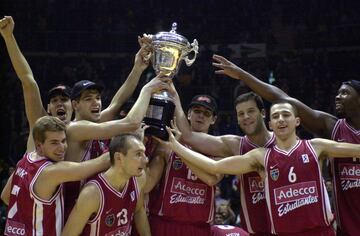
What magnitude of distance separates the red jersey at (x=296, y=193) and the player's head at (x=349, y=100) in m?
0.69

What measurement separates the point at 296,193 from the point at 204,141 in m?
0.88

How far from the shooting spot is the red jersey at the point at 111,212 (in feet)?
12.8

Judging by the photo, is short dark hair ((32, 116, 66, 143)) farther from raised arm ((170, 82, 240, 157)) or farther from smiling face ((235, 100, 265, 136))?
smiling face ((235, 100, 265, 136))

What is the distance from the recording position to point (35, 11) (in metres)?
14.9

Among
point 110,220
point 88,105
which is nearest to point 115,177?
point 110,220

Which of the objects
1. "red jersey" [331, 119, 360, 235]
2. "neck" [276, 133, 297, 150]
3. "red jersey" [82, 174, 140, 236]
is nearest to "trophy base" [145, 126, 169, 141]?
"red jersey" [82, 174, 140, 236]

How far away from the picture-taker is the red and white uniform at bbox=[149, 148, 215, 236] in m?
4.62

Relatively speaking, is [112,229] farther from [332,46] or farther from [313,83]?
[332,46]

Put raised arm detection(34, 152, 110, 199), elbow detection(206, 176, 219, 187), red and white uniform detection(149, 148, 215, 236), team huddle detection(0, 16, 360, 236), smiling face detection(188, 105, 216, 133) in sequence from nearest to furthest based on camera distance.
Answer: raised arm detection(34, 152, 110, 199) → team huddle detection(0, 16, 360, 236) → elbow detection(206, 176, 219, 187) → red and white uniform detection(149, 148, 215, 236) → smiling face detection(188, 105, 216, 133)

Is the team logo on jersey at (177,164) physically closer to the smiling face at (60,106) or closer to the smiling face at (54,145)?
the smiling face at (60,106)

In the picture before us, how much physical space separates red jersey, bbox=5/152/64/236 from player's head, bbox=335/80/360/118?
2389 millimetres

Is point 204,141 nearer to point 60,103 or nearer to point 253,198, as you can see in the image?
point 253,198

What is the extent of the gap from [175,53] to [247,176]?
1.16 metres

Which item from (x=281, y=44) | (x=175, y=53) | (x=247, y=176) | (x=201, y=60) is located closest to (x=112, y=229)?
(x=247, y=176)
